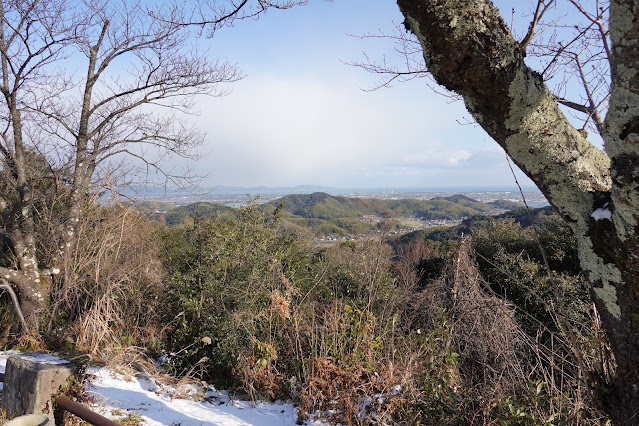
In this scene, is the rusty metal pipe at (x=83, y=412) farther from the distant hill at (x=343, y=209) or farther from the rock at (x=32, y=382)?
the distant hill at (x=343, y=209)

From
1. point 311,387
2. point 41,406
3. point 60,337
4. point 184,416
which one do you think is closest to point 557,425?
point 311,387

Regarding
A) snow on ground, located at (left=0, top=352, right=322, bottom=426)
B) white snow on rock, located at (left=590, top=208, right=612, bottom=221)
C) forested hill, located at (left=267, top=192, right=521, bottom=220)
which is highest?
white snow on rock, located at (left=590, top=208, right=612, bottom=221)

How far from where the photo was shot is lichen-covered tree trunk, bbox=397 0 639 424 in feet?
3.83

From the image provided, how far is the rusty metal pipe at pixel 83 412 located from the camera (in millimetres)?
1687

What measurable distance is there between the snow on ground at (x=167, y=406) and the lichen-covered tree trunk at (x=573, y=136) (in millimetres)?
2644

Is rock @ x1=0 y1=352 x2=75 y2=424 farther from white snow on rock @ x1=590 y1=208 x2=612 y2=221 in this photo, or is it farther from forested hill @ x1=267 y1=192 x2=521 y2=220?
forested hill @ x1=267 y1=192 x2=521 y2=220

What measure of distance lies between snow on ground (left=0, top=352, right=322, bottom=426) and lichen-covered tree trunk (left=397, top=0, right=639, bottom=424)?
8.67 ft

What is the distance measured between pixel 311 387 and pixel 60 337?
3124 millimetres

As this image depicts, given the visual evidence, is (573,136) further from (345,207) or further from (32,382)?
(345,207)

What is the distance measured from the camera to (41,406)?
6.98 feet

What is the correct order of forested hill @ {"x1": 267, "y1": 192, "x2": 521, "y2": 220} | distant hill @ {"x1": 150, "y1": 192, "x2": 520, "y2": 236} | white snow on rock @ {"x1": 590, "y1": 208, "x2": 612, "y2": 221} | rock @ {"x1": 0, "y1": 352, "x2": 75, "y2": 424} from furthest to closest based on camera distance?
forested hill @ {"x1": 267, "y1": 192, "x2": 521, "y2": 220} < distant hill @ {"x1": 150, "y1": 192, "x2": 520, "y2": 236} < rock @ {"x1": 0, "y1": 352, "x2": 75, "y2": 424} < white snow on rock @ {"x1": 590, "y1": 208, "x2": 612, "y2": 221}

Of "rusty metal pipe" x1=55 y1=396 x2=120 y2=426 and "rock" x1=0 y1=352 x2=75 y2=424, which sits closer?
"rusty metal pipe" x1=55 y1=396 x2=120 y2=426

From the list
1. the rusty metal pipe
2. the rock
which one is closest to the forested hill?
the rock

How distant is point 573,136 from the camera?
1371mm
